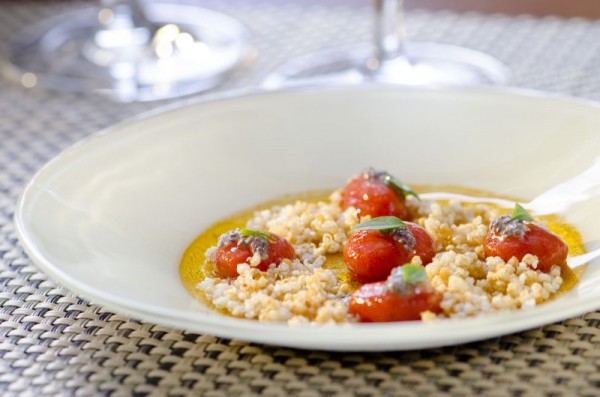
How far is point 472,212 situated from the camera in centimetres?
131

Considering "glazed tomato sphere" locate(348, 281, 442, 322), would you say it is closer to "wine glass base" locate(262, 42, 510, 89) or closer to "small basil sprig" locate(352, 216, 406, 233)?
"small basil sprig" locate(352, 216, 406, 233)

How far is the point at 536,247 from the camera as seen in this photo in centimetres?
114

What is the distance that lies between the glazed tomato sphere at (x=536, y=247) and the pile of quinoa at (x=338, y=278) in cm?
1

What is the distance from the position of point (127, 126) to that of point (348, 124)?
32 centimetres

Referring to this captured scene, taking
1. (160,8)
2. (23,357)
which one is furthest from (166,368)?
(160,8)

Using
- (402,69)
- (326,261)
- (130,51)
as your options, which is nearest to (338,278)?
(326,261)

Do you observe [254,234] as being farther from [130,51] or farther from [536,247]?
[130,51]

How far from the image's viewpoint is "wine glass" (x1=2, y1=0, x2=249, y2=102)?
2025 millimetres

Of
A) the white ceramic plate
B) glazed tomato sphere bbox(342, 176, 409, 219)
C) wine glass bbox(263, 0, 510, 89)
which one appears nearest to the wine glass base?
wine glass bbox(263, 0, 510, 89)

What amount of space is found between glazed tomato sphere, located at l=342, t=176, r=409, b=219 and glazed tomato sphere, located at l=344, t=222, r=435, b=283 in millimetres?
124

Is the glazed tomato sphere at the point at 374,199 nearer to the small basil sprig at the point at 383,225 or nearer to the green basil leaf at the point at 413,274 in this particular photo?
the small basil sprig at the point at 383,225

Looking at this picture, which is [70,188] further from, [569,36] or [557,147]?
[569,36]

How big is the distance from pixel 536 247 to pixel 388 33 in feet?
3.22

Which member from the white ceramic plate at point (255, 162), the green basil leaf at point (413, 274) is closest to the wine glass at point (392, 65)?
the white ceramic plate at point (255, 162)
